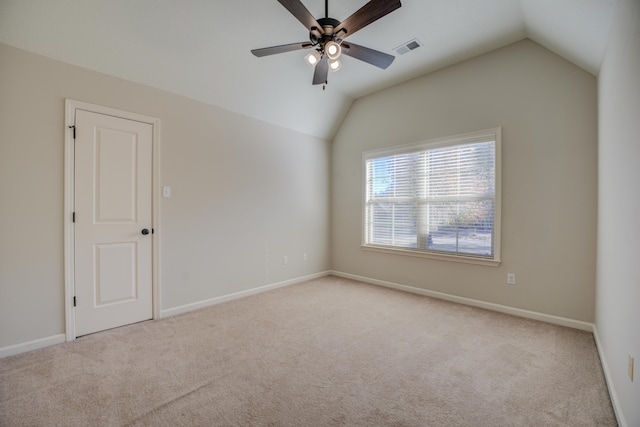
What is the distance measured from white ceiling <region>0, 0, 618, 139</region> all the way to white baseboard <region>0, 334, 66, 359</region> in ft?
8.23

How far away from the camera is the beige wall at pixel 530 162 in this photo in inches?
109

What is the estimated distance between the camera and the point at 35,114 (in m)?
2.39

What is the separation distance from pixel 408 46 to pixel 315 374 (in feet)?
11.6

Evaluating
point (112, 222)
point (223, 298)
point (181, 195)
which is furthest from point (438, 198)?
point (112, 222)

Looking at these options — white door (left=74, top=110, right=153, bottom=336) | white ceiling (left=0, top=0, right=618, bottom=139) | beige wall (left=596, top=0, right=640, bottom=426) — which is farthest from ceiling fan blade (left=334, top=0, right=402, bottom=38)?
white door (left=74, top=110, right=153, bottom=336)

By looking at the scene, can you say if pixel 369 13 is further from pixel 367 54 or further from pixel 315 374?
pixel 315 374

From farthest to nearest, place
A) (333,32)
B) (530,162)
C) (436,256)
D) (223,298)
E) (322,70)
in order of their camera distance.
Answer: (436,256) < (223,298) < (530,162) < (322,70) < (333,32)

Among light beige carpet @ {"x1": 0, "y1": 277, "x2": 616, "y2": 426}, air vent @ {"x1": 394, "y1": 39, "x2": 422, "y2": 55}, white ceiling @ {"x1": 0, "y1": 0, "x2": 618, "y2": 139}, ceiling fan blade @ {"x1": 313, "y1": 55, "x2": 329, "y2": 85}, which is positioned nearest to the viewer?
light beige carpet @ {"x1": 0, "y1": 277, "x2": 616, "y2": 426}

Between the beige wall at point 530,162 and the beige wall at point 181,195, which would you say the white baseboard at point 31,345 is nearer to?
the beige wall at point 181,195

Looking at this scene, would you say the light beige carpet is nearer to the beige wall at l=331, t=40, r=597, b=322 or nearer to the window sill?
the beige wall at l=331, t=40, r=597, b=322

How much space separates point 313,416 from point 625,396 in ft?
5.69

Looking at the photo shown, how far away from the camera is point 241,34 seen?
2.88 metres

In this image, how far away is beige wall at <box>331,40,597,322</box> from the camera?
2.78 metres

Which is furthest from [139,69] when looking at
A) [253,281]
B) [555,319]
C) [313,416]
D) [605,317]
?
[555,319]
